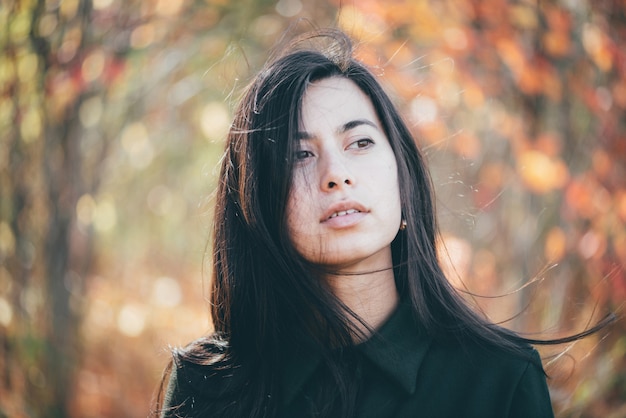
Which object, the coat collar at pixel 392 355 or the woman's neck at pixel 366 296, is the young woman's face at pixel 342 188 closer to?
the woman's neck at pixel 366 296

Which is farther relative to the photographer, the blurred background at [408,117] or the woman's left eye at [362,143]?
the blurred background at [408,117]

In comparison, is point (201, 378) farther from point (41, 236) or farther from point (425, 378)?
point (41, 236)

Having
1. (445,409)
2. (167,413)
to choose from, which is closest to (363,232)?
(445,409)

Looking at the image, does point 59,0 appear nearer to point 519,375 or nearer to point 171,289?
point 519,375

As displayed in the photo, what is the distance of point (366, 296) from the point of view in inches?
81.5

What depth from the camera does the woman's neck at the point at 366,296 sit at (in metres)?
2.06

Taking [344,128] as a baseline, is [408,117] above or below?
above

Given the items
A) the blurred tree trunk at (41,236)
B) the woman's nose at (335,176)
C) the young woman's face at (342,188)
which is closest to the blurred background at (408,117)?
the blurred tree trunk at (41,236)

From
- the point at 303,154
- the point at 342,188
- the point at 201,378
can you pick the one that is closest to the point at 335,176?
the point at 342,188

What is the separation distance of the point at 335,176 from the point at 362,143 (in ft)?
0.59

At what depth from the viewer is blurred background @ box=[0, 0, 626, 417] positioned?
3758mm

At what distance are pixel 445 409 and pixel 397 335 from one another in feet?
0.74

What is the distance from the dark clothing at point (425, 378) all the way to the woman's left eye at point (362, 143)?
1.50 ft

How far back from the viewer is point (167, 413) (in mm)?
2240
